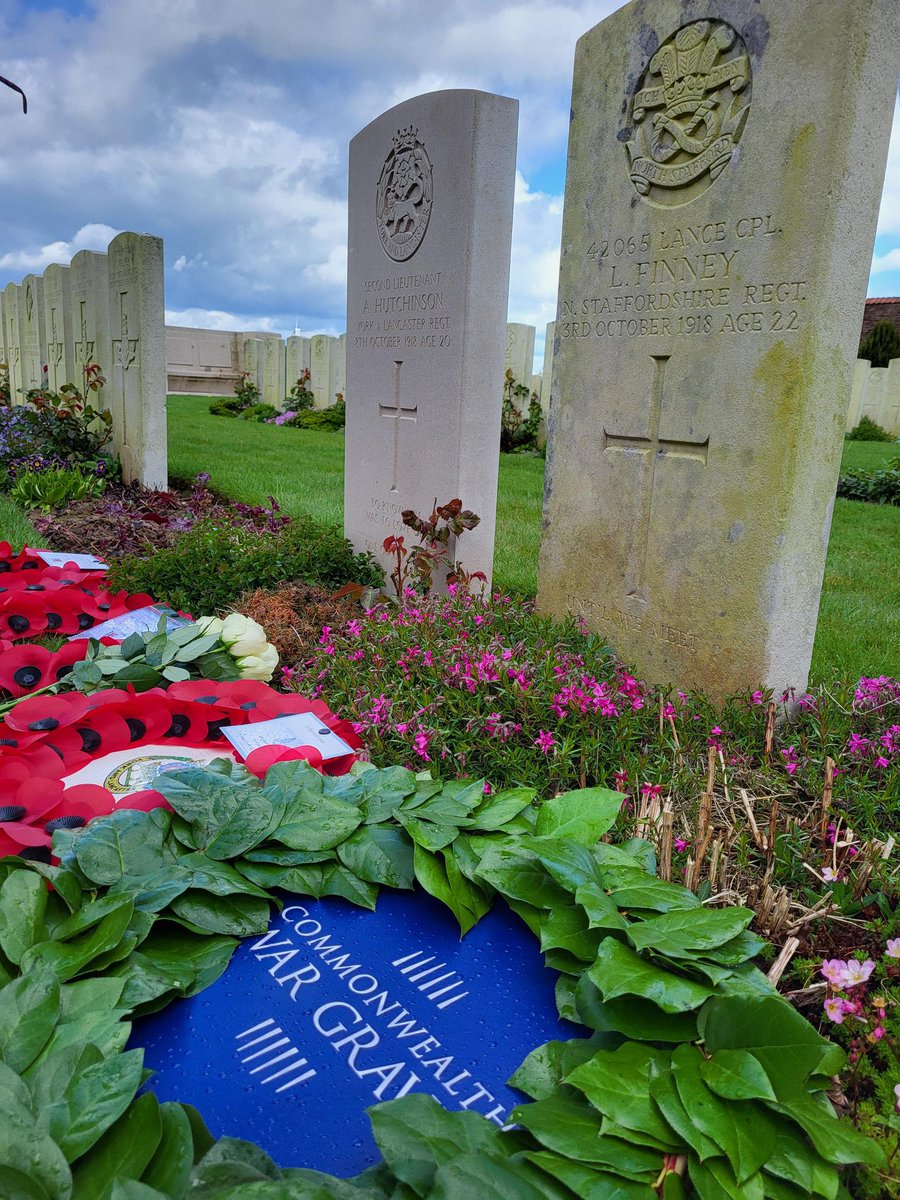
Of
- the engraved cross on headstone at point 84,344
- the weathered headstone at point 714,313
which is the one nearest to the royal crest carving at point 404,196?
the weathered headstone at point 714,313

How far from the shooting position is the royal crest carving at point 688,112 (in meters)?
2.90

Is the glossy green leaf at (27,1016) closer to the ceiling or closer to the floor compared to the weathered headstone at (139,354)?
closer to the floor

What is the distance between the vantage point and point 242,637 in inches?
137

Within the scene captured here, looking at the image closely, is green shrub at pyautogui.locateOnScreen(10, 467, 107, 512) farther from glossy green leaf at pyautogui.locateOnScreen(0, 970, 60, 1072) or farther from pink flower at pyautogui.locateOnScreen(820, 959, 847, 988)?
pink flower at pyautogui.locateOnScreen(820, 959, 847, 988)

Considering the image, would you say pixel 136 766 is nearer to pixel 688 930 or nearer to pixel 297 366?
pixel 688 930

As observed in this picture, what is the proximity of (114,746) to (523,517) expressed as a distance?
5009 millimetres

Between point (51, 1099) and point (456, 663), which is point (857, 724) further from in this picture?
point (51, 1099)

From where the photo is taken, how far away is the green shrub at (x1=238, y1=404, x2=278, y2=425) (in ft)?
61.9

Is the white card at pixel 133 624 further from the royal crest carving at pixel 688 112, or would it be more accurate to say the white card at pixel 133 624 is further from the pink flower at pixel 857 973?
the pink flower at pixel 857 973

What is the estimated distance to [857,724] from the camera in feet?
9.61

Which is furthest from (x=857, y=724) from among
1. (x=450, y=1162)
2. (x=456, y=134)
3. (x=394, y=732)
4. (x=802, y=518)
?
(x=456, y=134)

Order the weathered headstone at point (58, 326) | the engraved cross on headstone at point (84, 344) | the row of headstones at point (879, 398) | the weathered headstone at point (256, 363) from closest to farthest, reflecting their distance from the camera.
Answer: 1. the engraved cross on headstone at point (84, 344)
2. the weathered headstone at point (58, 326)
3. the row of headstones at point (879, 398)
4. the weathered headstone at point (256, 363)

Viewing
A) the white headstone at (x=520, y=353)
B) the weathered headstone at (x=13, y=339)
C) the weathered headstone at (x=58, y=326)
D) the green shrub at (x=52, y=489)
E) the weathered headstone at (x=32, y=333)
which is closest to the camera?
the green shrub at (x=52, y=489)

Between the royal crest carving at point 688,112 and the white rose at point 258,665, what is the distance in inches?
87.1
